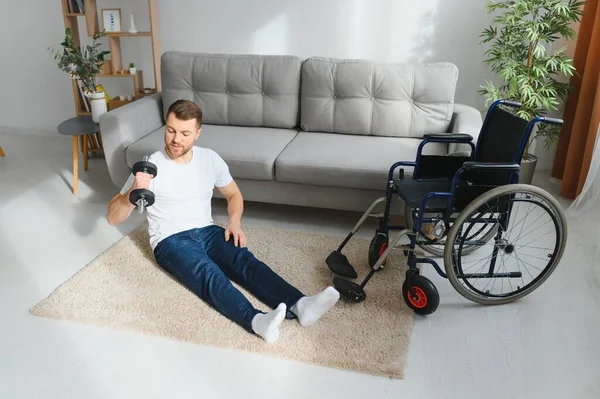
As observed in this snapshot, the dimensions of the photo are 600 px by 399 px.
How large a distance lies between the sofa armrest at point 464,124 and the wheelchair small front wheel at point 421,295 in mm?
788

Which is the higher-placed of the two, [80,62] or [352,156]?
[80,62]

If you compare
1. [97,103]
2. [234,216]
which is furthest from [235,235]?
[97,103]

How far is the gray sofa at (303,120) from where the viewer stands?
2.66m

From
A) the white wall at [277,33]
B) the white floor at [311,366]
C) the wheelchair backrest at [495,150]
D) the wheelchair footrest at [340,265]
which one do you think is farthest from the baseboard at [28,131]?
the wheelchair backrest at [495,150]

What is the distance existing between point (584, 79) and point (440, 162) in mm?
1285

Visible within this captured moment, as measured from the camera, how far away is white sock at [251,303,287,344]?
1.84 m

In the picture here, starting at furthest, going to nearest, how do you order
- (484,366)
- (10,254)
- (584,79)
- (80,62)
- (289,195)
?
(80,62) < (584,79) < (289,195) < (10,254) < (484,366)

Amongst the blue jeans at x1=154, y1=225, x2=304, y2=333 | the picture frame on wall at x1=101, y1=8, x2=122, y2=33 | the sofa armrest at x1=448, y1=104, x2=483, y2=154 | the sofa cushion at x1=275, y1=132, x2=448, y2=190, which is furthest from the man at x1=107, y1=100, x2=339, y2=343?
the picture frame on wall at x1=101, y1=8, x2=122, y2=33

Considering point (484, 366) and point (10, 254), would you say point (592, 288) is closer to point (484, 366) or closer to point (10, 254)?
point (484, 366)

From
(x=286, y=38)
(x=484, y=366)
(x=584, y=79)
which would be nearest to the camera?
Answer: (x=484, y=366)

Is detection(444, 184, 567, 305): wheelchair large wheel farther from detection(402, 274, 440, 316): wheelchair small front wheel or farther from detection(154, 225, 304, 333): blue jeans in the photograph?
detection(154, 225, 304, 333): blue jeans

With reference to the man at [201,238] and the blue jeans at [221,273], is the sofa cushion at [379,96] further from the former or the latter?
the blue jeans at [221,273]

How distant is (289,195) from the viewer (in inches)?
108

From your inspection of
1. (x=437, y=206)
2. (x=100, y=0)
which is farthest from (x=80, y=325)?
(x=100, y=0)
